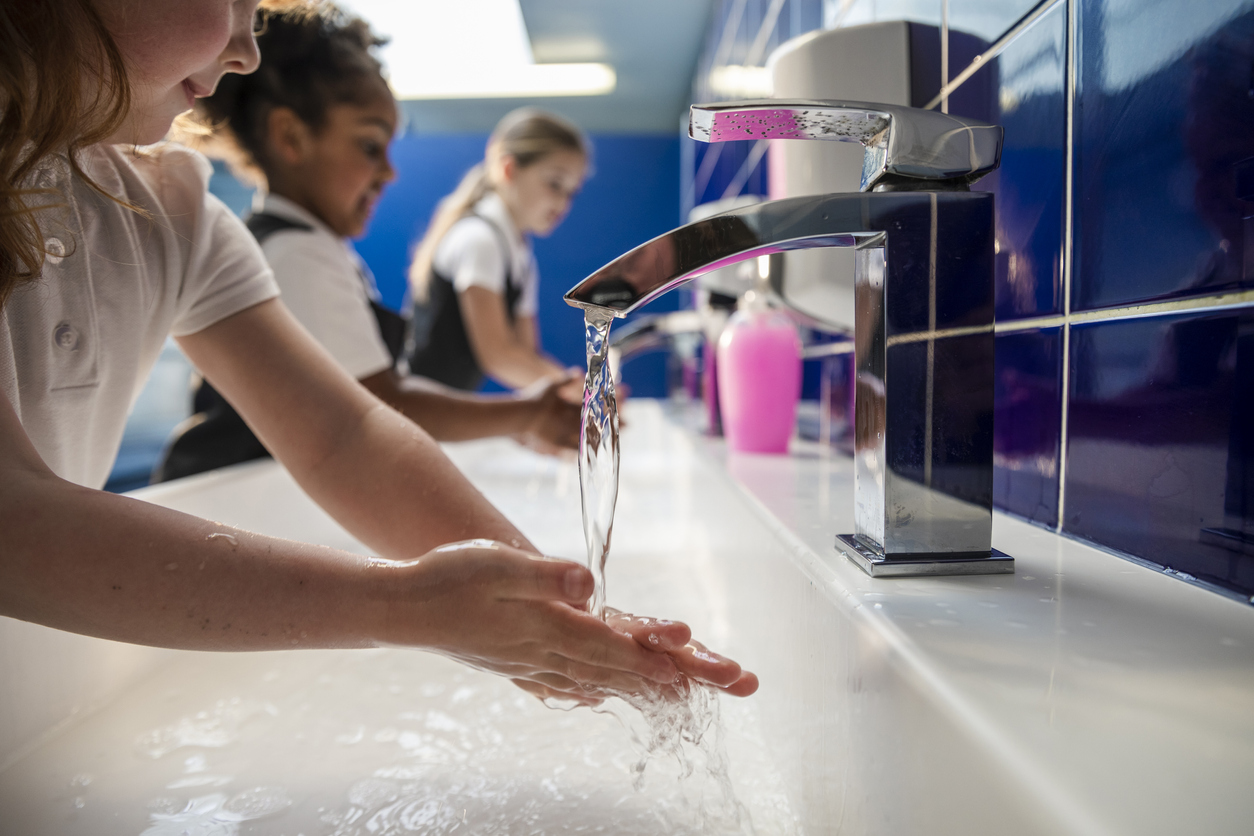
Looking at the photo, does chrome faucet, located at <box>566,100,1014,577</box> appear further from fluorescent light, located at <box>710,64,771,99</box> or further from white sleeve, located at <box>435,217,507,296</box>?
white sleeve, located at <box>435,217,507,296</box>

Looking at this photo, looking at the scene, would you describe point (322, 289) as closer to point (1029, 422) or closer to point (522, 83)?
point (1029, 422)

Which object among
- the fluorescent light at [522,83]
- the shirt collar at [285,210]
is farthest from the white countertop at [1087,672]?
the fluorescent light at [522,83]

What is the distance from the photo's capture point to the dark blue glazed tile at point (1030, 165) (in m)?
0.40

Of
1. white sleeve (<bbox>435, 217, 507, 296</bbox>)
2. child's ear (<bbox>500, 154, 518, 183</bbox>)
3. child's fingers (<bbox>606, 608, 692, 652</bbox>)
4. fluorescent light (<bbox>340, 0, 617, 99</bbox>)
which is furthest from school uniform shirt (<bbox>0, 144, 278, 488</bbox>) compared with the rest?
fluorescent light (<bbox>340, 0, 617, 99</bbox>)

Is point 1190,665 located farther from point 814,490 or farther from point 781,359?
point 781,359

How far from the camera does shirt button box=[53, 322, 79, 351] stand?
0.41 m

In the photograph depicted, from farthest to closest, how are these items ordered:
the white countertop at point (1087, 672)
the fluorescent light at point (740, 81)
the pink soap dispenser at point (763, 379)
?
the fluorescent light at point (740, 81) → the pink soap dispenser at point (763, 379) → the white countertop at point (1087, 672)

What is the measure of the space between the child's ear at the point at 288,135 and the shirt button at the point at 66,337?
657mm

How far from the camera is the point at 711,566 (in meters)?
0.77

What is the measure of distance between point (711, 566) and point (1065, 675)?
0.54m

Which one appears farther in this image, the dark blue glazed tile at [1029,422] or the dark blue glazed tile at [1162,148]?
the dark blue glazed tile at [1029,422]

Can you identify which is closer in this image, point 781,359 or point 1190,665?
point 1190,665

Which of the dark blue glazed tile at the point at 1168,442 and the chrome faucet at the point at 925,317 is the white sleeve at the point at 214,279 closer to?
the chrome faucet at the point at 925,317

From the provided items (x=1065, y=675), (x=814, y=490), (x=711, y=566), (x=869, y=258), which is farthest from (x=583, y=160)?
(x=1065, y=675)
